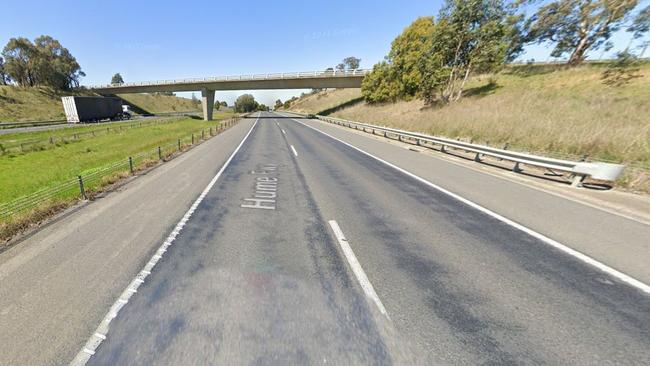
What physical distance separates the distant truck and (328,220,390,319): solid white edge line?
53.4 m

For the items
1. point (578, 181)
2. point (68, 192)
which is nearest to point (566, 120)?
point (578, 181)

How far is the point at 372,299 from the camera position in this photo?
10.6 feet

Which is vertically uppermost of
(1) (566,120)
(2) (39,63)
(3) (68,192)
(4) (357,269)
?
(2) (39,63)

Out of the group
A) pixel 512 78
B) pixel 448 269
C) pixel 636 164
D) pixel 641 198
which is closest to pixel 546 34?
pixel 512 78

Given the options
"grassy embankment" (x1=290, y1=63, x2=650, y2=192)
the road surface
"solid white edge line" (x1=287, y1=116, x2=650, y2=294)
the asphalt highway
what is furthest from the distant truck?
"solid white edge line" (x1=287, y1=116, x2=650, y2=294)

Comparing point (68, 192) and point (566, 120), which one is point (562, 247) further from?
point (566, 120)

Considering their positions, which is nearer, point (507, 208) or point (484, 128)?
point (507, 208)

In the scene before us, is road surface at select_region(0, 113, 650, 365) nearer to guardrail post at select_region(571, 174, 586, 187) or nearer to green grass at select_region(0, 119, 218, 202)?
guardrail post at select_region(571, 174, 586, 187)

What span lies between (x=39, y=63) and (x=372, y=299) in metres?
110

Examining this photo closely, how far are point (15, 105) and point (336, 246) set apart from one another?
82.1m

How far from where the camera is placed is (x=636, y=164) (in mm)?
7953

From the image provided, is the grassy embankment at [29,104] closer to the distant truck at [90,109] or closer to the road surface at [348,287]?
the distant truck at [90,109]

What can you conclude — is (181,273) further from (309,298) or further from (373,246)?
(373,246)

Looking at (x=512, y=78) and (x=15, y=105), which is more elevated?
(x=512, y=78)
